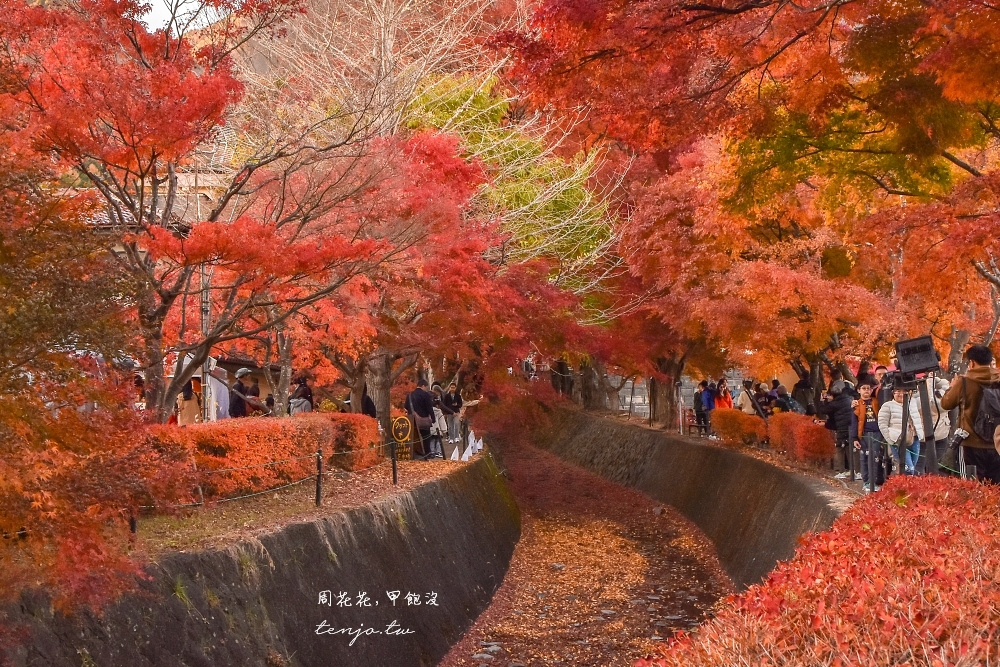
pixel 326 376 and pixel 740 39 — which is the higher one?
pixel 740 39

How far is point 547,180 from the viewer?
68.3 feet

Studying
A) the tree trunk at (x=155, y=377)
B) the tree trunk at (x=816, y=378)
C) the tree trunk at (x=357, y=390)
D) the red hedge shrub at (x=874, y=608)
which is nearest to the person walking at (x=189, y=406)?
the tree trunk at (x=357, y=390)

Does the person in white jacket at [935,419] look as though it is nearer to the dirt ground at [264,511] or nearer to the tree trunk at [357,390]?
the dirt ground at [264,511]

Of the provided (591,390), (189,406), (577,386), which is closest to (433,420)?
(189,406)

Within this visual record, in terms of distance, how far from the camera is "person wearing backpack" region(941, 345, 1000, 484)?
32.2 feet

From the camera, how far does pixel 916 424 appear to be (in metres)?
11.5

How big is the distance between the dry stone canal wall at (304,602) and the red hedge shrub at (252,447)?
1118 mm

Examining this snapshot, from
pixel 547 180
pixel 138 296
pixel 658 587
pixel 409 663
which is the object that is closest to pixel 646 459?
pixel 547 180

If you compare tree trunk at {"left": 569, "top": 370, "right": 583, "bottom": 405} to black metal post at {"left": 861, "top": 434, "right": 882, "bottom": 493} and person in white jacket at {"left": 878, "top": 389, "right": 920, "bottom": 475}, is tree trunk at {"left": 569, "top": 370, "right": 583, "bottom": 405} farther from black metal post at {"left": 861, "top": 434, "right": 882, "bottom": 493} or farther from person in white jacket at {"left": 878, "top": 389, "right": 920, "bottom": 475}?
person in white jacket at {"left": 878, "top": 389, "right": 920, "bottom": 475}

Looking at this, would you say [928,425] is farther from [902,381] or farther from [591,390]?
[591,390]

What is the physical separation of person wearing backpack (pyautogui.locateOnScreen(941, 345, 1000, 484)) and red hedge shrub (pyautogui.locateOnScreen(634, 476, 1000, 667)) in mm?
3836

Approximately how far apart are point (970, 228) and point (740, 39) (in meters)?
3.02

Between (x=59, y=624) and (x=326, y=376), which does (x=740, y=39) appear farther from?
(x=326, y=376)

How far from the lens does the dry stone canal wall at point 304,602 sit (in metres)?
6.34
